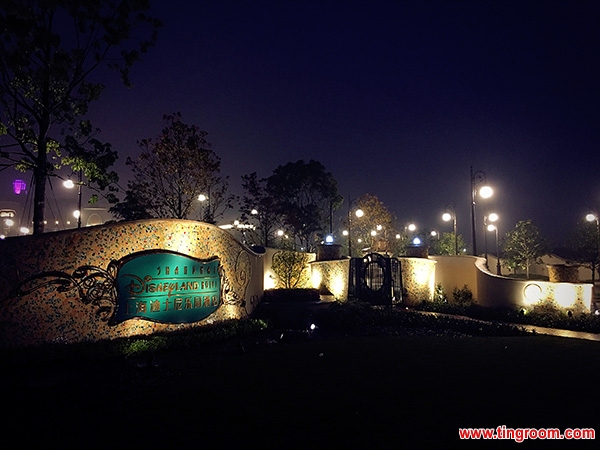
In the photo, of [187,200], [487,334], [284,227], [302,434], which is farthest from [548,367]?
[284,227]

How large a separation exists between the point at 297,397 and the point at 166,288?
6218 mm

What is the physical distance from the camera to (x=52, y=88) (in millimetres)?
11250

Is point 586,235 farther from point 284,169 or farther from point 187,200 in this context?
point 187,200

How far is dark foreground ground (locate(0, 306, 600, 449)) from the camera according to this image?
15.5 feet

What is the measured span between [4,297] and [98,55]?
25.5 feet

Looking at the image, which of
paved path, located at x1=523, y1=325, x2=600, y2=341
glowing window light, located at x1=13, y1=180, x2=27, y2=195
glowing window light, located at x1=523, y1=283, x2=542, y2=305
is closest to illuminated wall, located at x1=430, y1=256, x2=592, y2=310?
glowing window light, located at x1=523, y1=283, x2=542, y2=305

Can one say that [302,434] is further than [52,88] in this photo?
No

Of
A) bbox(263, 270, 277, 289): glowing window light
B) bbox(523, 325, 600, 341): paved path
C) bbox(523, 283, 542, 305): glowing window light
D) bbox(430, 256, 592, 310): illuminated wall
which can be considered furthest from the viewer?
bbox(263, 270, 277, 289): glowing window light

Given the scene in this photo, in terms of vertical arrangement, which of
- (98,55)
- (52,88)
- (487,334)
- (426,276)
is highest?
(98,55)

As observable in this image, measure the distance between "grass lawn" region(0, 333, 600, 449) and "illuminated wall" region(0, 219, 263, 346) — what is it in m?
1.03

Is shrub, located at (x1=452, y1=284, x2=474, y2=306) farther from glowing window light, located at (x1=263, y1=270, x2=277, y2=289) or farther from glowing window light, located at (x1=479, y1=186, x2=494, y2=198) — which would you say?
glowing window light, located at (x1=263, y1=270, x2=277, y2=289)

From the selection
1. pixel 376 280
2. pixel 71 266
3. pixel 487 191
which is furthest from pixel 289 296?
pixel 71 266

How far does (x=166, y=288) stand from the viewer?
10758 mm

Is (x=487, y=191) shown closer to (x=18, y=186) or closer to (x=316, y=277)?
(x=316, y=277)
